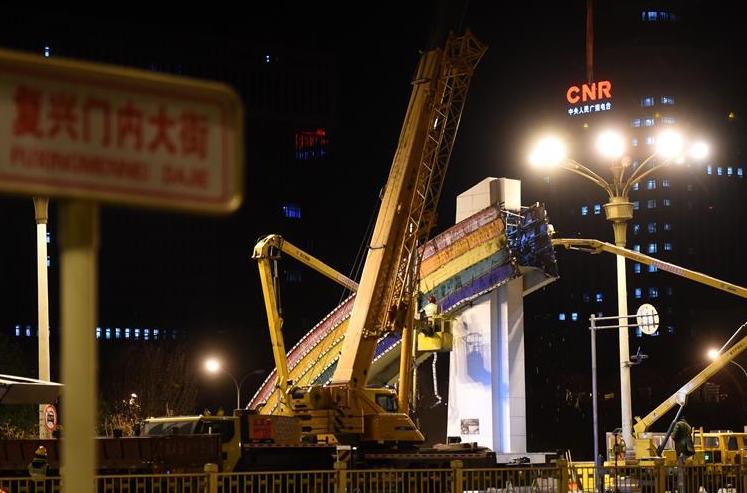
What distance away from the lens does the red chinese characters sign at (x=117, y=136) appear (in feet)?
18.2

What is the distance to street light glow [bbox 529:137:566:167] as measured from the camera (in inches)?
1266

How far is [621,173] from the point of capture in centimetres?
3136

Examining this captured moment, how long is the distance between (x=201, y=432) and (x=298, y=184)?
10183 centimetres

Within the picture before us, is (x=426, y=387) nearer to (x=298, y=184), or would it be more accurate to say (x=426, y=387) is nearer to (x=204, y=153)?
(x=298, y=184)

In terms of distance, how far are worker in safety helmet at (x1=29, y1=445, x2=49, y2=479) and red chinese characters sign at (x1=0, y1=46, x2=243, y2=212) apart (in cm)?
1751

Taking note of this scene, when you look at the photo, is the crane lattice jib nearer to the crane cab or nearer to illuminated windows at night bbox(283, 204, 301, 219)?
the crane cab

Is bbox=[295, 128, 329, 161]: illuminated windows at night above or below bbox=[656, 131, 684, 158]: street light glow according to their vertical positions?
above

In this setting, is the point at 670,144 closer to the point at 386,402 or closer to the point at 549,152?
the point at 549,152

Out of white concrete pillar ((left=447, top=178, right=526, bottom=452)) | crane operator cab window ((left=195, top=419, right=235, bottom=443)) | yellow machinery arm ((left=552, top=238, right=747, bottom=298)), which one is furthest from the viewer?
white concrete pillar ((left=447, top=178, right=526, bottom=452))

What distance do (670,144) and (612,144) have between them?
1.69 metres

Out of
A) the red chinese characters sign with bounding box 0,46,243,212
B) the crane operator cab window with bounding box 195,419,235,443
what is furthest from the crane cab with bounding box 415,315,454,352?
the red chinese characters sign with bounding box 0,46,243,212

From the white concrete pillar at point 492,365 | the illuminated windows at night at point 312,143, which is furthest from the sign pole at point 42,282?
the illuminated windows at night at point 312,143

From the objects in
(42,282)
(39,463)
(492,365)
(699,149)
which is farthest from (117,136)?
(492,365)

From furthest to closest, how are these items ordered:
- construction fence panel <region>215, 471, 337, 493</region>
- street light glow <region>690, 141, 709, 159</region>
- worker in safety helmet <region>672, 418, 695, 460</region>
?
1. street light glow <region>690, 141, 709, 159</region>
2. worker in safety helmet <region>672, 418, 695, 460</region>
3. construction fence panel <region>215, 471, 337, 493</region>
